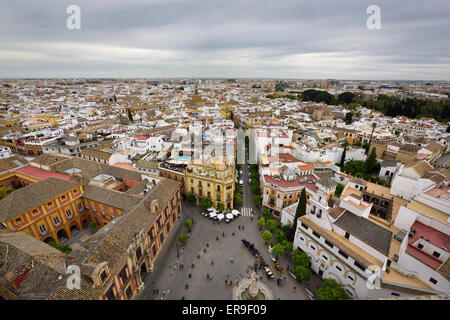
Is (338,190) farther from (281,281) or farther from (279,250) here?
(281,281)

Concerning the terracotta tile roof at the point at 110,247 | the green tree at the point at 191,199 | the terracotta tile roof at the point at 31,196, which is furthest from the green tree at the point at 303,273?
the terracotta tile roof at the point at 31,196

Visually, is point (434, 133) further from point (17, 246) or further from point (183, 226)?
point (17, 246)

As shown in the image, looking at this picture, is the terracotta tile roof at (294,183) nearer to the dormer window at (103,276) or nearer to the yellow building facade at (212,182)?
the yellow building facade at (212,182)

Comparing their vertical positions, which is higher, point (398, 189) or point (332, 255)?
point (398, 189)

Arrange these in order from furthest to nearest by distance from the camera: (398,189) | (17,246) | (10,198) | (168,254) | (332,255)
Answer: (398,189) < (168,254) < (10,198) < (332,255) < (17,246)

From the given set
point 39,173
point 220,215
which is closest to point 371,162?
point 220,215

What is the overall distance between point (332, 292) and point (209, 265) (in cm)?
1858

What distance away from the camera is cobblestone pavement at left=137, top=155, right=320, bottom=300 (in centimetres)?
3094

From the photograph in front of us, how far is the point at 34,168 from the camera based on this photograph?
49969 mm

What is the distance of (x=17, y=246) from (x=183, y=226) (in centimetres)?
2511

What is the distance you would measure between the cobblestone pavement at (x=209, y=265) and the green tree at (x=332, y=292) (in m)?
3.85

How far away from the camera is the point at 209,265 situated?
116 feet
